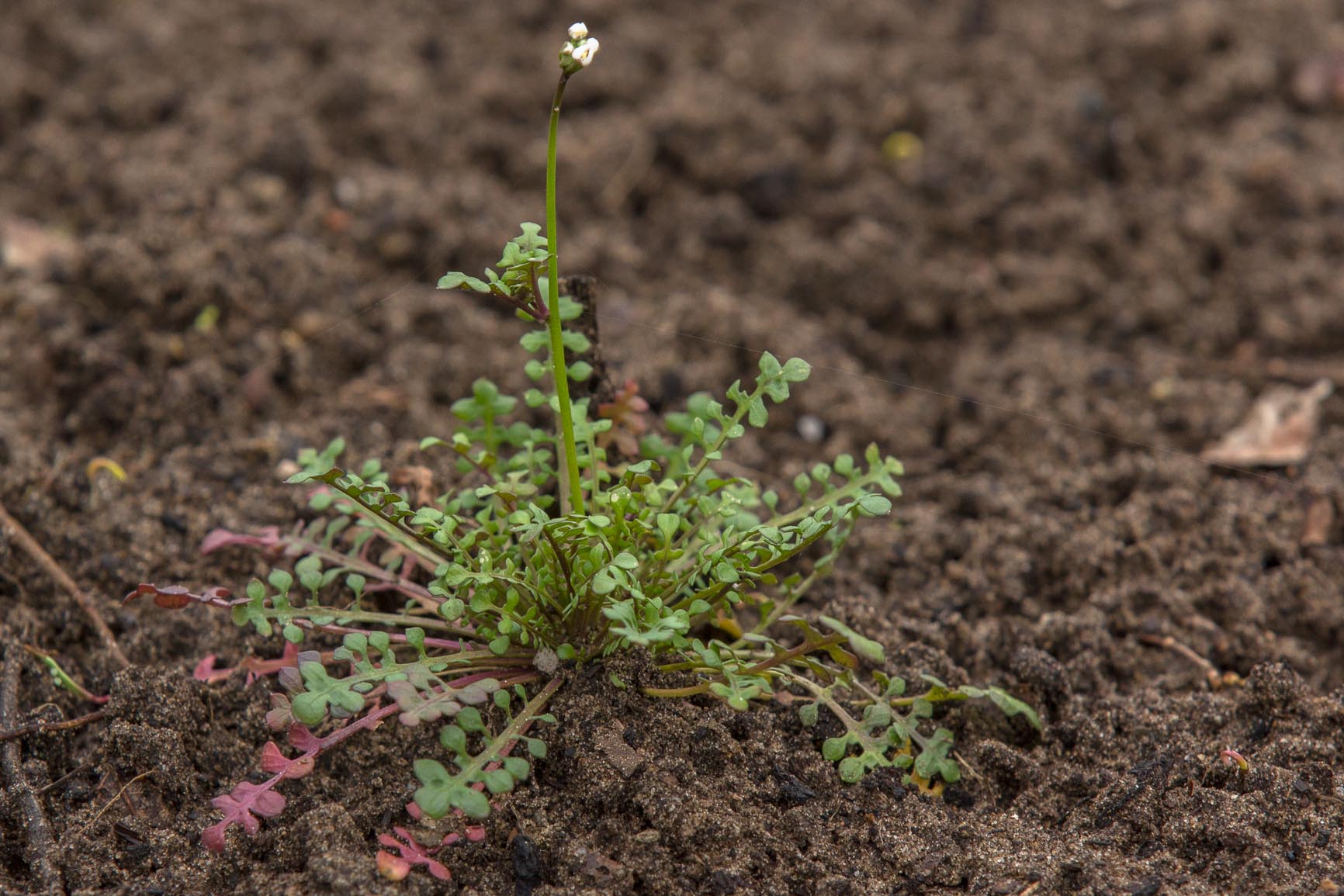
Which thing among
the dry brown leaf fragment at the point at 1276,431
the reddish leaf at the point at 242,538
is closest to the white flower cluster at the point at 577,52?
the reddish leaf at the point at 242,538

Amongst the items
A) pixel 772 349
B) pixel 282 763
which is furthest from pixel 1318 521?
pixel 282 763

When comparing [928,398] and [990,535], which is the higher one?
[928,398]

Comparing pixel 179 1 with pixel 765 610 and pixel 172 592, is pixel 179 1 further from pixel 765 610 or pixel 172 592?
pixel 765 610

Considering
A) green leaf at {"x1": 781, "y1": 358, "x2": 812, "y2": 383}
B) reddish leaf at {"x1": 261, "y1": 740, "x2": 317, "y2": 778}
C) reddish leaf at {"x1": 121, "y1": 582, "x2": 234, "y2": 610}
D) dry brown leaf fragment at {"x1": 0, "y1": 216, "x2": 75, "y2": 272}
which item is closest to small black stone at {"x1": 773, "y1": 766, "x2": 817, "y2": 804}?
green leaf at {"x1": 781, "y1": 358, "x2": 812, "y2": 383}

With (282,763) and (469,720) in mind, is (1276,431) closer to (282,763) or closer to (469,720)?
(469,720)

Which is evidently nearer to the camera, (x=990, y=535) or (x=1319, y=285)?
(x=990, y=535)

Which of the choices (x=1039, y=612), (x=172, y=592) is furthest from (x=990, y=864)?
(x=172, y=592)

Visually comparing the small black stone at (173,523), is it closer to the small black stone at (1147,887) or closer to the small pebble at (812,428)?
the small pebble at (812,428)
